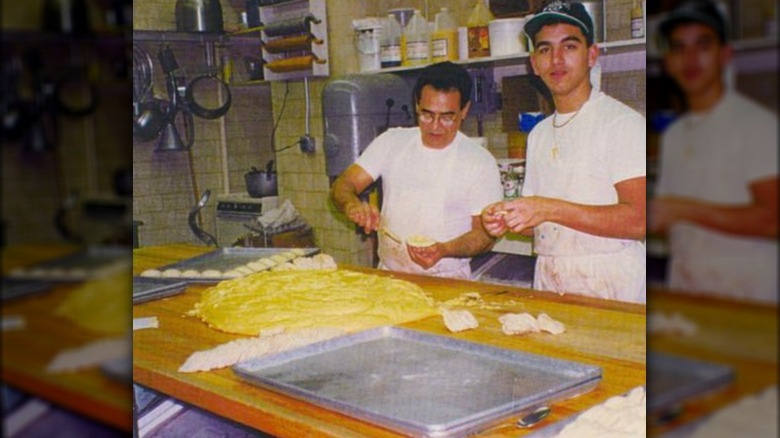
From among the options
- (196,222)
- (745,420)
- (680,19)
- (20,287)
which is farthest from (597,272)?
(20,287)

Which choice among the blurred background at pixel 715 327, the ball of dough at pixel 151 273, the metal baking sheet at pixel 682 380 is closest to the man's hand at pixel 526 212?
the ball of dough at pixel 151 273

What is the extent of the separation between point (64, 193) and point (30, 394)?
32.2 inches

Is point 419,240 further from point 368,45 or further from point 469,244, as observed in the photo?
point 368,45

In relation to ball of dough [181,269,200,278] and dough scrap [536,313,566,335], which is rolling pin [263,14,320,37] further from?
dough scrap [536,313,566,335]

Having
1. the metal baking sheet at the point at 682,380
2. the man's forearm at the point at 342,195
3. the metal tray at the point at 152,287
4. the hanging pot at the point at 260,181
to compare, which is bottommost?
the metal baking sheet at the point at 682,380

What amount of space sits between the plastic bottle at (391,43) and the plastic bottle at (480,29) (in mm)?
66

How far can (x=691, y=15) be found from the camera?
60.9 inches

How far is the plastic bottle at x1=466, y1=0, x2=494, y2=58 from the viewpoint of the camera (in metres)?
0.79

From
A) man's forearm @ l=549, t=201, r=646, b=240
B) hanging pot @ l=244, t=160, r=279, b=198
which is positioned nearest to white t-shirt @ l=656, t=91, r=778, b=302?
man's forearm @ l=549, t=201, r=646, b=240

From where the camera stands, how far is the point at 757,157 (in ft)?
4.92

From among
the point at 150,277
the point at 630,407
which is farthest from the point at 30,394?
the point at 630,407

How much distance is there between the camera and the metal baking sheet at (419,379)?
74cm

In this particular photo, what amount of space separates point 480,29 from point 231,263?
32 centimetres

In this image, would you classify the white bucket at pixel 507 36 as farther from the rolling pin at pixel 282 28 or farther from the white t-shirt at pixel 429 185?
the rolling pin at pixel 282 28
